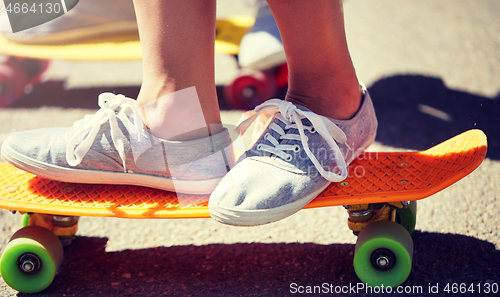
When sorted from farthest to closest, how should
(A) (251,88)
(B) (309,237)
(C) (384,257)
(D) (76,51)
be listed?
(D) (76,51) → (A) (251,88) → (B) (309,237) → (C) (384,257)

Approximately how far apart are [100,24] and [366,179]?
6.62 feet

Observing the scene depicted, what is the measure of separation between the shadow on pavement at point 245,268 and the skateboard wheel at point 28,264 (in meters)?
0.05

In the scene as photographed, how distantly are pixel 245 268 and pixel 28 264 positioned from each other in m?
0.60

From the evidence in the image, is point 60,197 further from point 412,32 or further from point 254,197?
point 412,32

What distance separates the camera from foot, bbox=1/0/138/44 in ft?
8.52

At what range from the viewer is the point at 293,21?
1185mm

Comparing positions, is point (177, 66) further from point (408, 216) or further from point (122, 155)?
point (408, 216)

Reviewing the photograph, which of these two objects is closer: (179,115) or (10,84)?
(179,115)

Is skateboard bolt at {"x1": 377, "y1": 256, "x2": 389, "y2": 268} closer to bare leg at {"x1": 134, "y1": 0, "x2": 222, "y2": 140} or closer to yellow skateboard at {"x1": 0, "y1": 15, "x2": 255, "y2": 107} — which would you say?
bare leg at {"x1": 134, "y1": 0, "x2": 222, "y2": 140}

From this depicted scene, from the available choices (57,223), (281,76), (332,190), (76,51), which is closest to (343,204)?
(332,190)

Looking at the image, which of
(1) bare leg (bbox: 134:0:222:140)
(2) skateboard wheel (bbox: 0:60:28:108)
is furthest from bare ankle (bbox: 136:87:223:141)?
(2) skateboard wheel (bbox: 0:60:28:108)

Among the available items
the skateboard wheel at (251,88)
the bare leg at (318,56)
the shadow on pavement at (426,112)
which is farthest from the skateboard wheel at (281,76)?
the bare leg at (318,56)

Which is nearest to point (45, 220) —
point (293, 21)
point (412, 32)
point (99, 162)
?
point (99, 162)

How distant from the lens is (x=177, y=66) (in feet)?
3.92
